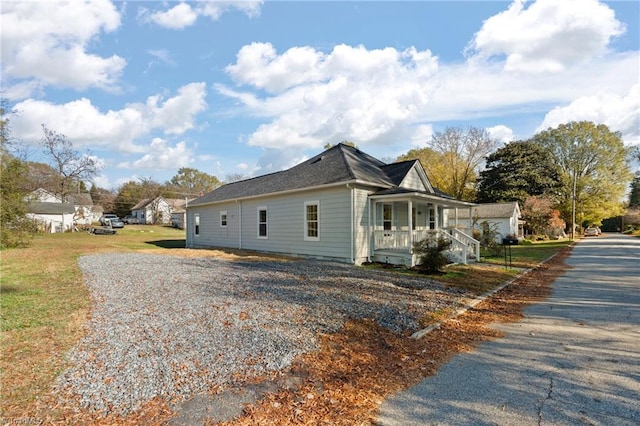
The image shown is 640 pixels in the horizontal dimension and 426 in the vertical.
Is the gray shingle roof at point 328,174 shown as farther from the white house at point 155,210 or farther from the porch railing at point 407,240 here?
the white house at point 155,210

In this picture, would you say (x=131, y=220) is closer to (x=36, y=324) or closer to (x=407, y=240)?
(x=407, y=240)

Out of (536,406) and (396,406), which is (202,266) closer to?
(396,406)

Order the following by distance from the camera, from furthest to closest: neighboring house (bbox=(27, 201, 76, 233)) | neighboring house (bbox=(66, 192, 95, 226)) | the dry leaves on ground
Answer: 1. neighboring house (bbox=(66, 192, 95, 226))
2. neighboring house (bbox=(27, 201, 76, 233))
3. the dry leaves on ground

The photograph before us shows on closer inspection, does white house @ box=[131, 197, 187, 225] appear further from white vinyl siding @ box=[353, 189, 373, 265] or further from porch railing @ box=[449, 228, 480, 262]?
porch railing @ box=[449, 228, 480, 262]

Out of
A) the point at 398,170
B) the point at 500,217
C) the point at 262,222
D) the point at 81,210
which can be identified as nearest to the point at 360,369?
the point at 398,170

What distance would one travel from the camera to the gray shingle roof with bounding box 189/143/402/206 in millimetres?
13539

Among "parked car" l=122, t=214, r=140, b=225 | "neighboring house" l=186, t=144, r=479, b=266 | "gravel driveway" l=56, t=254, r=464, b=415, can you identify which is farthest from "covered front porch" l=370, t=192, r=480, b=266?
"parked car" l=122, t=214, r=140, b=225

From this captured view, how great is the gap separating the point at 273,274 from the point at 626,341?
24.2ft

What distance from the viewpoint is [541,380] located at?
148 inches

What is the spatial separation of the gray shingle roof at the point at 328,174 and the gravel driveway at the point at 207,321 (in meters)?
4.72

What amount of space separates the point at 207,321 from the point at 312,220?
31.0 ft

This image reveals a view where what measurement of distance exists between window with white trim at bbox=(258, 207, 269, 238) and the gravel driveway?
23.8ft

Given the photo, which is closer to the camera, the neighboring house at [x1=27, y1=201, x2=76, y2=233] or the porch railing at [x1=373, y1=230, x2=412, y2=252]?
the porch railing at [x1=373, y1=230, x2=412, y2=252]

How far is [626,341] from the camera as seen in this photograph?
4.96 meters
